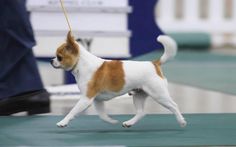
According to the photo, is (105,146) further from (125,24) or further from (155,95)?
(125,24)

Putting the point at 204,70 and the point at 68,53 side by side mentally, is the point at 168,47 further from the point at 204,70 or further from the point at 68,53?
the point at 204,70

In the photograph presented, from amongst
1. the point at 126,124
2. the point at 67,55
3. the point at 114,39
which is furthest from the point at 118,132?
the point at 114,39

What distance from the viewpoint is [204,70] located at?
24.5 ft

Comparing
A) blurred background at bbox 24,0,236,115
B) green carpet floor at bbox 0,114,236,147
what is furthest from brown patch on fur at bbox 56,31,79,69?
blurred background at bbox 24,0,236,115

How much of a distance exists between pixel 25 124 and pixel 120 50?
1.70 metres

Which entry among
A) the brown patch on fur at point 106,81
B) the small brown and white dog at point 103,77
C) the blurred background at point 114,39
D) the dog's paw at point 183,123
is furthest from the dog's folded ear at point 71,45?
the blurred background at point 114,39

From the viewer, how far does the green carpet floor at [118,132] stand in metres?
3.24

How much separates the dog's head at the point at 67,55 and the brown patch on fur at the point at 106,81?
0.10 metres

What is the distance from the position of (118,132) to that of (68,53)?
40 centimetres

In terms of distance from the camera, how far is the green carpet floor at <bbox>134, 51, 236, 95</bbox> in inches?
245

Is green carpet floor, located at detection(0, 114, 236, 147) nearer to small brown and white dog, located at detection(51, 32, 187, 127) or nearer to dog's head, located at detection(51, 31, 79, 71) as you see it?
small brown and white dog, located at detection(51, 32, 187, 127)

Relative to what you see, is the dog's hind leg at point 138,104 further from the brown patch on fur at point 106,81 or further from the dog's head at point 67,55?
the dog's head at point 67,55

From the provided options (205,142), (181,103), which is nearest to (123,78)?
(205,142)

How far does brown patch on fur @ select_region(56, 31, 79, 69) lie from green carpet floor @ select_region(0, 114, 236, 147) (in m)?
0.29
